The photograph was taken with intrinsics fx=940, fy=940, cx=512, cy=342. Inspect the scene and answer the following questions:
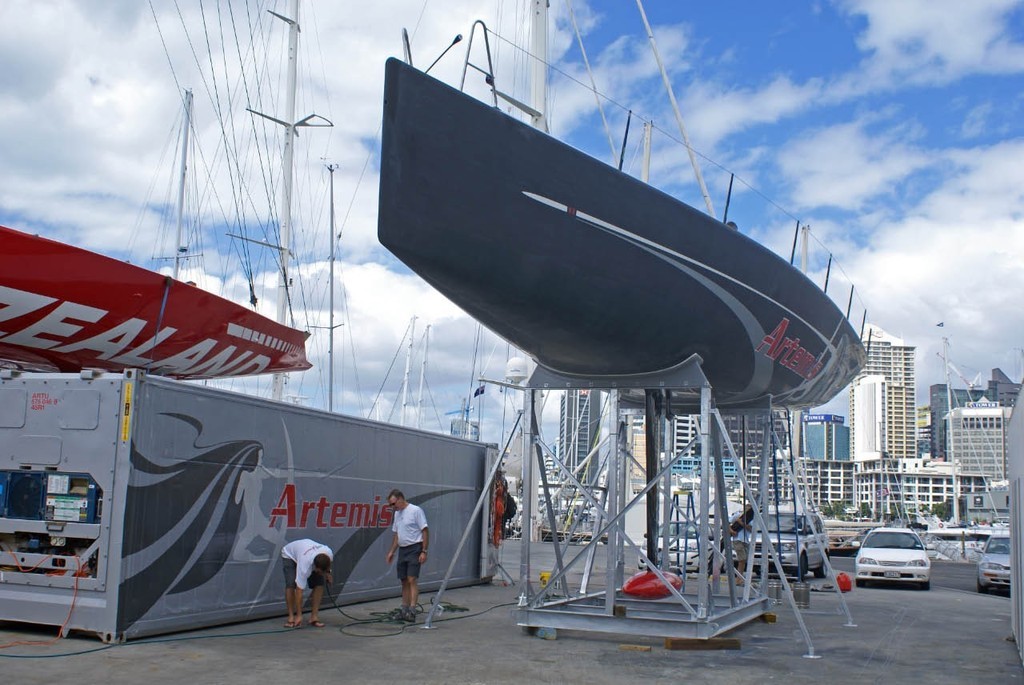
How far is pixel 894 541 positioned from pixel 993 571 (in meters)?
2.24

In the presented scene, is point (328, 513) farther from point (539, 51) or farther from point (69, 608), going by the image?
point (539, 51)

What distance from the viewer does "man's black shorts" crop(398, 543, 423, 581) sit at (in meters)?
10.4

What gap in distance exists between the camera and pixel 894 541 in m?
21.0

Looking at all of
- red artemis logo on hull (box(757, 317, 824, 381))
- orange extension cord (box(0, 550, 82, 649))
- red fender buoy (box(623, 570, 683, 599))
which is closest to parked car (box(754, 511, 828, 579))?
red fender buoy (box(623, 570, 683, 599))

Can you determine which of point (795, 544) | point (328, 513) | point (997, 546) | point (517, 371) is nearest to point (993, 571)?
point (997, 546)

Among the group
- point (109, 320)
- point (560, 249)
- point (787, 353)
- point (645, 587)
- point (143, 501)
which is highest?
point (560, 249)

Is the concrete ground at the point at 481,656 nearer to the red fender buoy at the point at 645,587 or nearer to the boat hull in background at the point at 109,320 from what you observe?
the red fender buoy at the point at 645,587

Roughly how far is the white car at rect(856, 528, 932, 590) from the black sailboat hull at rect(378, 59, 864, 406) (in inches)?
445

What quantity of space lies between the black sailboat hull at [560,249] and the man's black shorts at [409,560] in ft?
8.22

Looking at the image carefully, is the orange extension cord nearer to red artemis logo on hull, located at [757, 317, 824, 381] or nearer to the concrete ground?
the concrete ground

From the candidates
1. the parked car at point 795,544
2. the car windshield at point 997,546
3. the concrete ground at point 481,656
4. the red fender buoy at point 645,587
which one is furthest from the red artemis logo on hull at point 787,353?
the car windshield at point 997,546

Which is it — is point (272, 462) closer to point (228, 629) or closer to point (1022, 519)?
point (228, 629)

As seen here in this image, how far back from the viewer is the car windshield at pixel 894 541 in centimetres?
2077

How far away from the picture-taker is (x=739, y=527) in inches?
619
